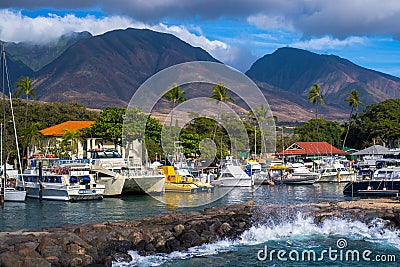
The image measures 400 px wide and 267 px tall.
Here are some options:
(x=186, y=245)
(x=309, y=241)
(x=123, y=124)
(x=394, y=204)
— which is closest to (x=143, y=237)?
(x=186, y=245)

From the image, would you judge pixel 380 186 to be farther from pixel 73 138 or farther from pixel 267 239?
pixel 73 138

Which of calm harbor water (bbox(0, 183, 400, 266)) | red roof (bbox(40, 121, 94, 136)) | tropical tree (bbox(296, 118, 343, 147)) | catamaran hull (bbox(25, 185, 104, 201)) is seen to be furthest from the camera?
tropical tree (bbox(296, 118, 343, 147))

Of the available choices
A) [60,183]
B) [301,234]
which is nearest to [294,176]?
[60,183]

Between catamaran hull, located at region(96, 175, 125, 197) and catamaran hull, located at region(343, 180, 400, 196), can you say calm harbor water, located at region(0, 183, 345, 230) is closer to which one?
catamaran hull, located at region(96, 175, 125, 197)

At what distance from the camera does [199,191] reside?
203 ft

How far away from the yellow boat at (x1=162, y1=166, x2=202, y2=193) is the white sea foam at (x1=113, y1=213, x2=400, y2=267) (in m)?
25.6

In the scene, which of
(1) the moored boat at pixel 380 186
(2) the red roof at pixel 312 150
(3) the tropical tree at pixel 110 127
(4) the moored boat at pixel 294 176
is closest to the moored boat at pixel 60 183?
(3) the tropical tree at pixel 110 127

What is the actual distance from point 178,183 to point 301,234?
29.5 m

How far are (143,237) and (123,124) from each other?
49.3 m

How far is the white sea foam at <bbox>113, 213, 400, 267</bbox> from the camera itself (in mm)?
28566

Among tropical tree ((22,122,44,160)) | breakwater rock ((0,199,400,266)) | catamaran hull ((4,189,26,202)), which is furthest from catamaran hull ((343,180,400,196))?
tropical tree ((22,122,44,160))

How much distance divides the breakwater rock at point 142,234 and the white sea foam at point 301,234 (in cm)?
58

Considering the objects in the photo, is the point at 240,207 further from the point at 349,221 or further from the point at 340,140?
the point at 340,140

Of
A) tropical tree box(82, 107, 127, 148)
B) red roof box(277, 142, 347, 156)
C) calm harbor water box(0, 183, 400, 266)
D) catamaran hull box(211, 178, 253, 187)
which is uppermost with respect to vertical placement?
tropical tree box(82, 107, 127, 148)
